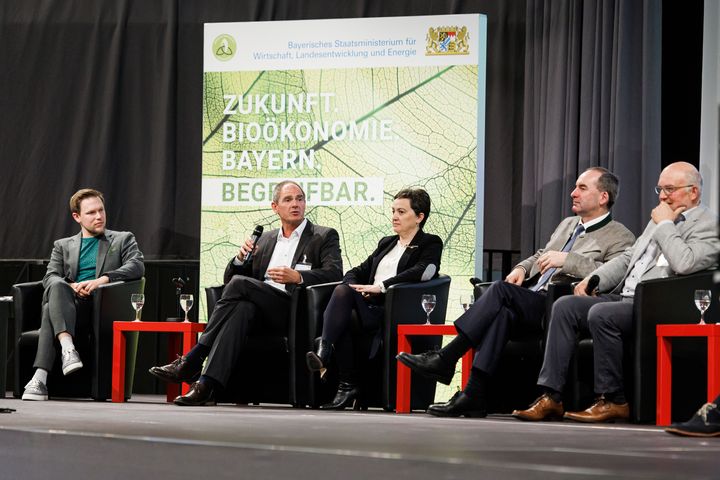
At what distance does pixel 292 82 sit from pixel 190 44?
1.15 meters

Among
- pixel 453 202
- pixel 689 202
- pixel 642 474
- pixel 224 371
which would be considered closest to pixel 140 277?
pixel 224 371

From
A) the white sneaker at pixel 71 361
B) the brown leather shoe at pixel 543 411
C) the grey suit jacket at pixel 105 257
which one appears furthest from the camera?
the grey suit jacket at pixel 105 257

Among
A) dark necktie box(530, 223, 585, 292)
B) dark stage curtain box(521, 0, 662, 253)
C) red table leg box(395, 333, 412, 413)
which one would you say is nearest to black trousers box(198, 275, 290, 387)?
red table leg box(395, 333, 412, 413)

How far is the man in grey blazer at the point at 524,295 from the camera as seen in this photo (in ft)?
14.4

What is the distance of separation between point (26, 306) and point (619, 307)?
3.14 metres

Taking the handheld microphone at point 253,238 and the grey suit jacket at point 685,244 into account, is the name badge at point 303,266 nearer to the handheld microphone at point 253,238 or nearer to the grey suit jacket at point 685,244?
the handheld microphone at point 253,238

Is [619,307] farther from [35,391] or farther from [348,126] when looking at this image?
[35,391]

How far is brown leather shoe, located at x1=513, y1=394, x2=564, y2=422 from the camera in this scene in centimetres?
422

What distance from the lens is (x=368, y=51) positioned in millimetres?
6633

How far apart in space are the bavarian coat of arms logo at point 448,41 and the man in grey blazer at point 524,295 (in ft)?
5.67

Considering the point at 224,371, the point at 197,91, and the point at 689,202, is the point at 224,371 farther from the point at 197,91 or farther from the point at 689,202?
the point at 197,91

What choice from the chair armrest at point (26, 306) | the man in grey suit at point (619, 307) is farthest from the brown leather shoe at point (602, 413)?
the chair armrest at point (26, 306)

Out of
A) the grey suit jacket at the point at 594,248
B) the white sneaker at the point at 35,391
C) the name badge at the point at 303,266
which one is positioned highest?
the grey suit jacket at the point at 594,248

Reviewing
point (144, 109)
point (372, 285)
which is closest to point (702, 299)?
point (372, 285)
